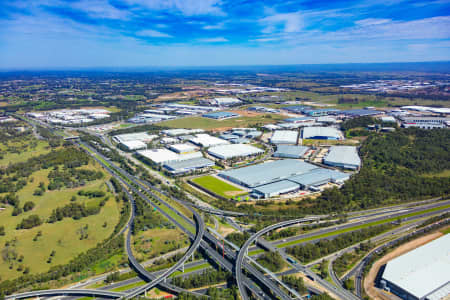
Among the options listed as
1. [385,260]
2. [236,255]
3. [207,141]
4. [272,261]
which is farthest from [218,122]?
[385,260]

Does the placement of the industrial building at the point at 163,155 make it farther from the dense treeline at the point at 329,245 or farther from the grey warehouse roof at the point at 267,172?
the dense treeline at the point at 329,245

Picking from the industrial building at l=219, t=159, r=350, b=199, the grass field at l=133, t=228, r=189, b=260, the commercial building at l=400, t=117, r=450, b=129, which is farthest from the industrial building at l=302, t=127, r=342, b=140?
the grass field at l=133, t=228, r=189, b=260

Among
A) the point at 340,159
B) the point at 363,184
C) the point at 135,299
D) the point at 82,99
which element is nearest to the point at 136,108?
the point at 82,99

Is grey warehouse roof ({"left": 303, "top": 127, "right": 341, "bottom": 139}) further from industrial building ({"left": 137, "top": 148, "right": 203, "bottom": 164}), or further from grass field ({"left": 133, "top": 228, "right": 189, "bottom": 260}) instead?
grass field ({"left": 133, "top": 228, "right": 189, "bottom": 260})

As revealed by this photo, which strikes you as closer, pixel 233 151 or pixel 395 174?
pixel 395 174

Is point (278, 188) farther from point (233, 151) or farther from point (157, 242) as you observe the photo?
point (233, 151)

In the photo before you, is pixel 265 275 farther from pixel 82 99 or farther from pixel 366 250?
pixel 82 99

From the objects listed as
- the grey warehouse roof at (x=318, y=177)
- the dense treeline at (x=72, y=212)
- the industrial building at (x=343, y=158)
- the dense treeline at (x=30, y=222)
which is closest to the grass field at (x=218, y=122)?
the industrial building at (x=343, y=158)
